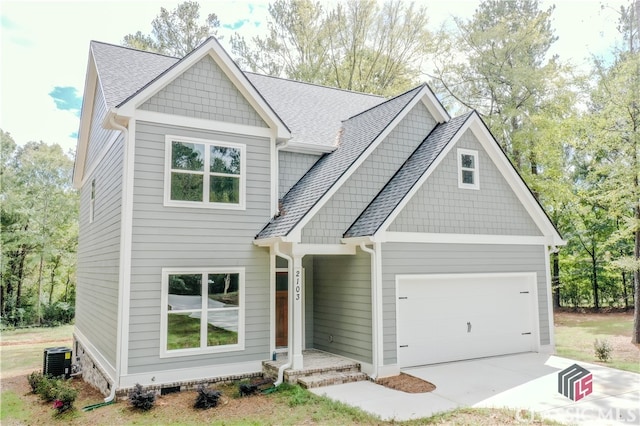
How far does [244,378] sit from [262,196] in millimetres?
4067

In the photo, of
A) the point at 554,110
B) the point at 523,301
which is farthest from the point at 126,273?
the point at 554,110

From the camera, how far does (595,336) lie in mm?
16609

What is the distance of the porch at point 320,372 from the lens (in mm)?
8930

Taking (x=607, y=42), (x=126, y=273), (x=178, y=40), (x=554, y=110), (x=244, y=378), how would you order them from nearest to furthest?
(x=126, y=273), (x=244, y=378), (x=607, y=42), (x=554, y=110), (x=178, y=40)

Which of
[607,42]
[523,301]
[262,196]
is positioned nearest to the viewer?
[262,196]

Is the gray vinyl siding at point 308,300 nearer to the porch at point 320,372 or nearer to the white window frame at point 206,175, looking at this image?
the porch at point 320,372

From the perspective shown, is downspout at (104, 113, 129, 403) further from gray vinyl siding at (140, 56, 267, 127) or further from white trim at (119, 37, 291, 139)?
gray vinyl siding at (140, 56, 267, 127)

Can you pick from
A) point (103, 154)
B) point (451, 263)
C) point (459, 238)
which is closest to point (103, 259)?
point (103, 154)

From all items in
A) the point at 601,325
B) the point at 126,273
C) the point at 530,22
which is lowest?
the point at 601,325

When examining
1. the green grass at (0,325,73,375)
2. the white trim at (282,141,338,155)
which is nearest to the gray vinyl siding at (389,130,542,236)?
the white trim at (282,141,338,155)

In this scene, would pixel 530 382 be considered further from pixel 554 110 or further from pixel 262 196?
pixel 554 110

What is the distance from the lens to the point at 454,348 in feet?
35.8

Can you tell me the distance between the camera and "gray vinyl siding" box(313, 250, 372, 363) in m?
9.82

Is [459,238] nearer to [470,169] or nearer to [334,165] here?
[470,169]
